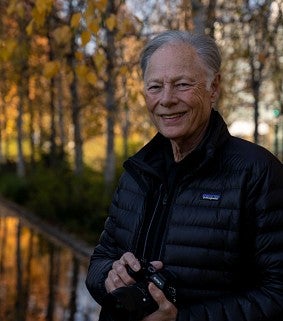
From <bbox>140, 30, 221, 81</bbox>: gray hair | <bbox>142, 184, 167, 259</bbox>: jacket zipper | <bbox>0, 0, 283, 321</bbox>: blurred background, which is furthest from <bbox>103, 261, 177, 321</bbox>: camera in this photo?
<bbox>0, 0, 283, 321</bbox>: blurred background

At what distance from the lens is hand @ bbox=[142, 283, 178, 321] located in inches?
82.2

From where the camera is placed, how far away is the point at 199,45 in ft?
7.58

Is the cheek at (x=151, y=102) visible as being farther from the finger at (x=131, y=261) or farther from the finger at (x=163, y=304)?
the finger at (x=163, y=304)

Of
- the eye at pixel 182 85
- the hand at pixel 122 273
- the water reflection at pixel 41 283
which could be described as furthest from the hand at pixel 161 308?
the water reflection at pixel 41 283

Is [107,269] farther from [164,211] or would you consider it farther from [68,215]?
[68,215]

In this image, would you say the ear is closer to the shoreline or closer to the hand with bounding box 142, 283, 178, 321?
A: the hand with bounding box 142, 283, 178, 321

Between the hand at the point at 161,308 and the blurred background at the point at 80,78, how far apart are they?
8.65ft

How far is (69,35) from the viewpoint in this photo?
4832 mm

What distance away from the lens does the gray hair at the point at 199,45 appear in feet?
7.58

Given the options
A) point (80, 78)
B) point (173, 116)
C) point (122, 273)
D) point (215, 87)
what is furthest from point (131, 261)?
point (80, 78)

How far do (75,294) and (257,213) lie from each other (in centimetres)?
747

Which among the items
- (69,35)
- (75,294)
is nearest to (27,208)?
(75,294)

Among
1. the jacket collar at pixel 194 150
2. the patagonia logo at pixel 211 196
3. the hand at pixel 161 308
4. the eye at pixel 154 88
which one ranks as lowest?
the hand at pixel 161 308

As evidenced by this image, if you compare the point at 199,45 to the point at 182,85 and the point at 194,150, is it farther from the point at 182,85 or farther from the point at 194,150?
the point at 194,150
